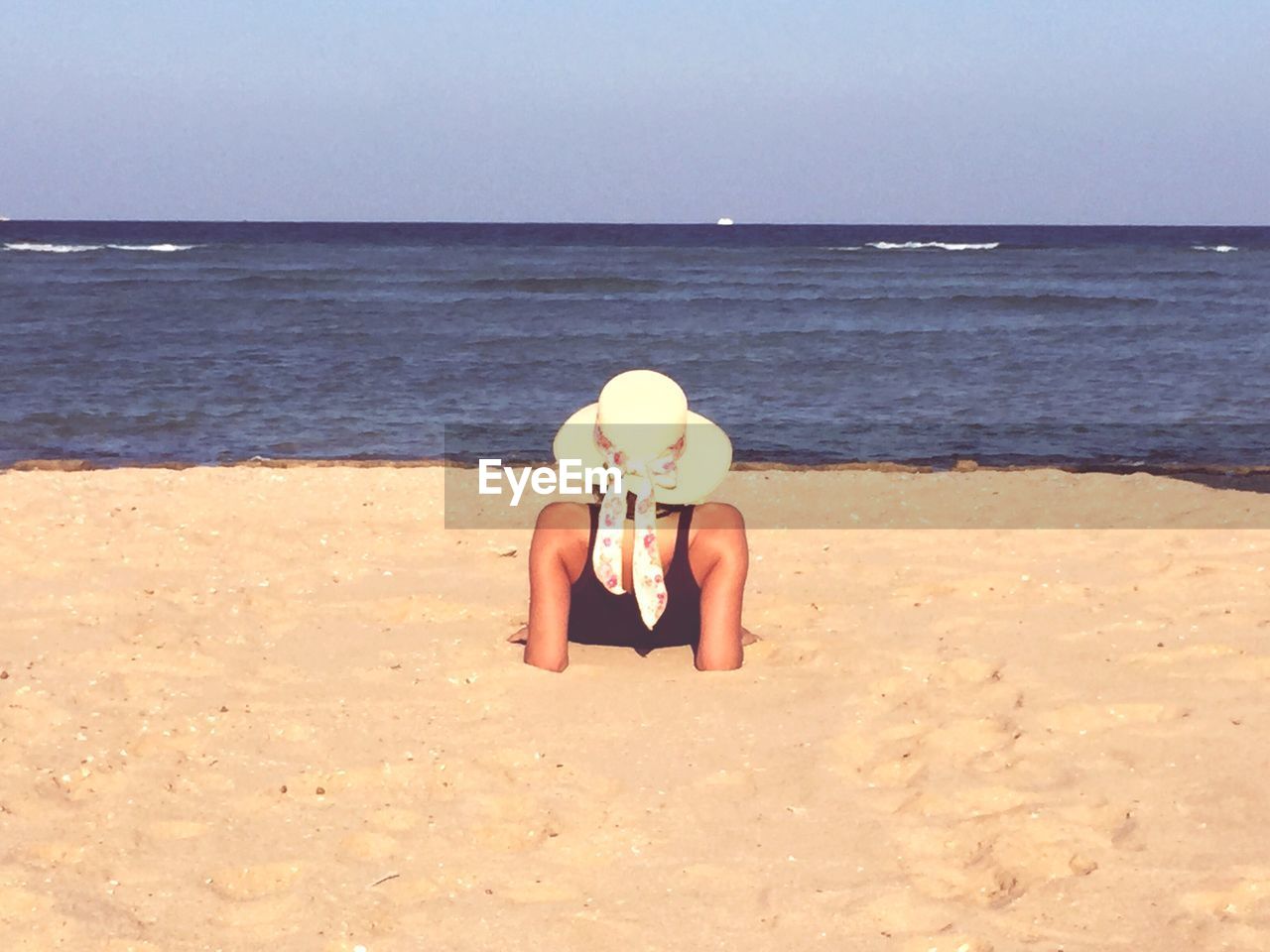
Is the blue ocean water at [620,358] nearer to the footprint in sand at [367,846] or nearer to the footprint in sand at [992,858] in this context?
the footprint in sand at [367,846]

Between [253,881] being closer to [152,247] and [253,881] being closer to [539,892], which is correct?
[539,892]

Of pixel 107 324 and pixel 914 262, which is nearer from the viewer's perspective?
pixel 107 324

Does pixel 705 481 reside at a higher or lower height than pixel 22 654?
higher

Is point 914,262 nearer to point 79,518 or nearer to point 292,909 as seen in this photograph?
point 79,518

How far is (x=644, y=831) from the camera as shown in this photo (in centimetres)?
379

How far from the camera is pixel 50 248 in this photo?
2052 inches

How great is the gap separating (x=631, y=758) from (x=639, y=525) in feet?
2.98

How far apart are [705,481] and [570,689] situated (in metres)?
0.87

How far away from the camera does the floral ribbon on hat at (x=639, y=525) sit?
15.8ft

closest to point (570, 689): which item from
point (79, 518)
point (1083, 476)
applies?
point (79, 518)

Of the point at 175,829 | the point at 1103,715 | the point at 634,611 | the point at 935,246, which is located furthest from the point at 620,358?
the point at 935,246

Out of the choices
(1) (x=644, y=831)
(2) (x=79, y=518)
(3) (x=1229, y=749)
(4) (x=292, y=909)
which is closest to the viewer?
(4) (x=292, y=909)

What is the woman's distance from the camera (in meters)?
4.78

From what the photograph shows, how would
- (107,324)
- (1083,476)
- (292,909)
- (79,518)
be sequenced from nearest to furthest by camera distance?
(292,909)
(79,518)
(1083,476)
(107,324)
